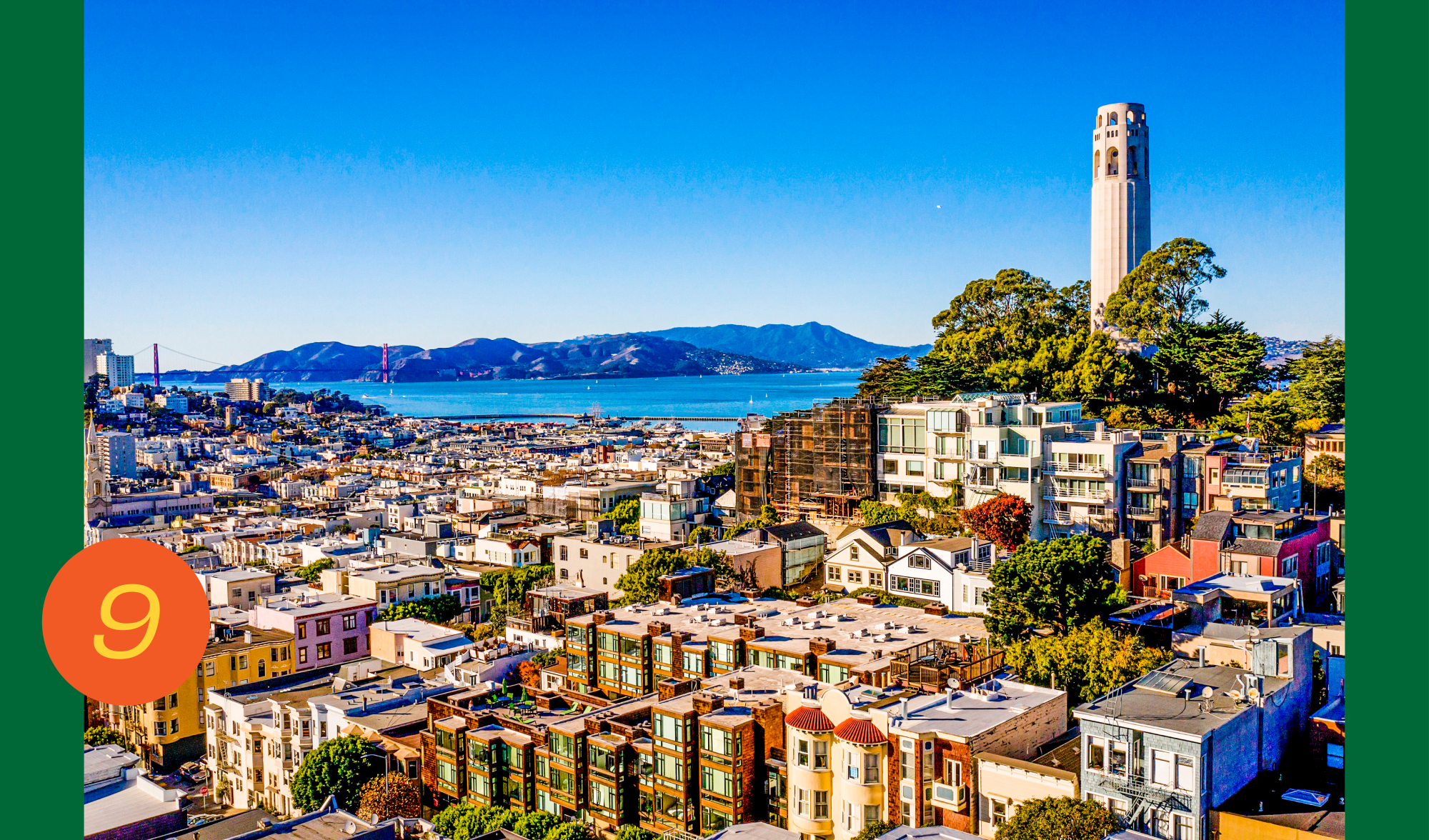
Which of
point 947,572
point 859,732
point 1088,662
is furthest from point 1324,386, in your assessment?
point 859,732

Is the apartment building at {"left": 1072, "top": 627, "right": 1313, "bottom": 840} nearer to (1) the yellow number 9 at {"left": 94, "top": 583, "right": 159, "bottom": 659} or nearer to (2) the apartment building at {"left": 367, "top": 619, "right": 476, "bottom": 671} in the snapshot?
(1) the yellow number 9 at {"left": 94, "top": 583, "right": 159, "bottom": 659}

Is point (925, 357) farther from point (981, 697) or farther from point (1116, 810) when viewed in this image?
point (1116, 810)

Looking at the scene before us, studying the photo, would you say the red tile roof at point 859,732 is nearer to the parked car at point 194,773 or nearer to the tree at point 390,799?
the tree at point 390,799

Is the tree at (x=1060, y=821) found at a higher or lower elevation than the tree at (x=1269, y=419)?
lower

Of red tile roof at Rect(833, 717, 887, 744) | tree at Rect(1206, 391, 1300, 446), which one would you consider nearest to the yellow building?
red tile roof at Rect(833, 717, 887, 744)

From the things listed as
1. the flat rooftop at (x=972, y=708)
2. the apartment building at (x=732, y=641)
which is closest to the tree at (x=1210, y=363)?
the apartment building at (x=732, y=641)

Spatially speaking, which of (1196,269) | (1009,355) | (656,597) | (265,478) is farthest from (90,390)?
(1196,269)

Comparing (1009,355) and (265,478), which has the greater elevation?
(1009,355)

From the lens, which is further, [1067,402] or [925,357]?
[925,357]
